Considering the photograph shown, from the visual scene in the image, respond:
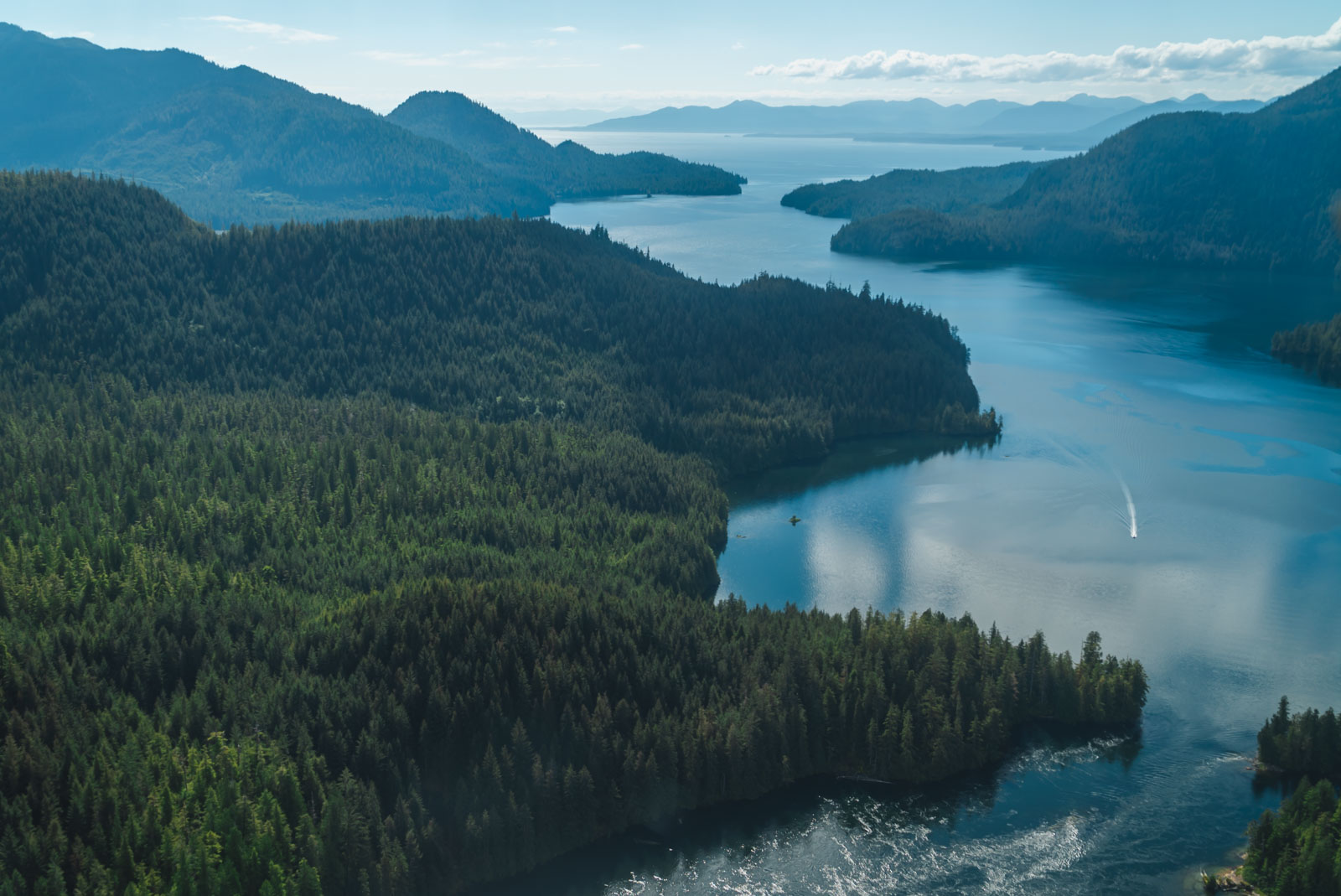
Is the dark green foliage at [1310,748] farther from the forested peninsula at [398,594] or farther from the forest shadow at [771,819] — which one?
the forested peninsula at [398,594]

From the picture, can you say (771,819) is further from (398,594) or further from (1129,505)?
(1129,505)

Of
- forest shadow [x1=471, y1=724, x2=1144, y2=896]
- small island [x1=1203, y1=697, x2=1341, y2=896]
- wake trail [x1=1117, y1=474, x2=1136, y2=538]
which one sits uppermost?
wake trail [x1=1117, y1=474, x2=1136, y2=538]

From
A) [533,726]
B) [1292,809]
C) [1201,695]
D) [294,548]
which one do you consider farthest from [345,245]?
[1292,809]

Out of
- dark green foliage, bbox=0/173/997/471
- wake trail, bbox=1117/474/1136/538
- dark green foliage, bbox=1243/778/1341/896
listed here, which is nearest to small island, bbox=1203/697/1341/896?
dark green foliage, bbox=1243/778/1341/896

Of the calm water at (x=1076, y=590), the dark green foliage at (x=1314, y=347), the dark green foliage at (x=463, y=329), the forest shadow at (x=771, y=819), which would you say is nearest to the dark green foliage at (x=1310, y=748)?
the calm water at (x=1076, y=590)

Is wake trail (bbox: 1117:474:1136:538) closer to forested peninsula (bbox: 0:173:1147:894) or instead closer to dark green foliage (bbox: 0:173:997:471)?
dark green foliage (bbox: 0:173:997:471)

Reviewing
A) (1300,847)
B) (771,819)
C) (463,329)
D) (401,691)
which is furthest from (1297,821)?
(463,329)
